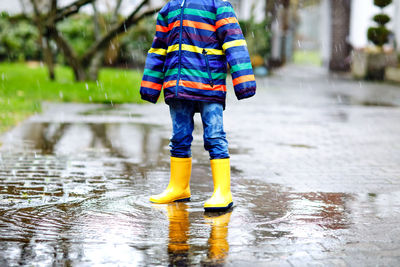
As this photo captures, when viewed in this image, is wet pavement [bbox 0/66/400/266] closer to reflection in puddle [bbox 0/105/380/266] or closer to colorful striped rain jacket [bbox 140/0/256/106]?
reflection in puddle [bbox 0/105/380/266]

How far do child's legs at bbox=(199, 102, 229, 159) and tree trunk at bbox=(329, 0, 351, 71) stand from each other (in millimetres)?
24222

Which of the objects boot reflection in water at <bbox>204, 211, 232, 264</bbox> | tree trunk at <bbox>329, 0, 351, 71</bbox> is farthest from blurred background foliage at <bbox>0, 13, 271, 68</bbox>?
boot reflection in water at <bbox>204, 211, 232, 264</bbox>

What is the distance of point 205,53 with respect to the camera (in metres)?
5.09

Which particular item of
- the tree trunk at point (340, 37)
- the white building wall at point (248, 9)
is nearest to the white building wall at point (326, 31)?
the tree trunk at point (340, 37)

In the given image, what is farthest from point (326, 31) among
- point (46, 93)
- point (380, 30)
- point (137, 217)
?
point (137, 217)

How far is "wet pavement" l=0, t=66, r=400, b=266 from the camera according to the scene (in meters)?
3.91

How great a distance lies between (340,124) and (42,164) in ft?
17.7

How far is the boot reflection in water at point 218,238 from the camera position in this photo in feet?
12.5

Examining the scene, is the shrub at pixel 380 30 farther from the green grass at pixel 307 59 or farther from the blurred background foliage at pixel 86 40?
the green grass at pixel 307 59

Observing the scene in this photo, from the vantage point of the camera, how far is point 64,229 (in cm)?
438

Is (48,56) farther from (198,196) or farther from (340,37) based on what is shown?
(340,37)

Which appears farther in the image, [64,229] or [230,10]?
[230,10]

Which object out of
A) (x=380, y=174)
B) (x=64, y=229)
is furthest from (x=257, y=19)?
(x=64, y=229)

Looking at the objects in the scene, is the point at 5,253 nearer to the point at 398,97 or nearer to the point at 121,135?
the point at 121,135
